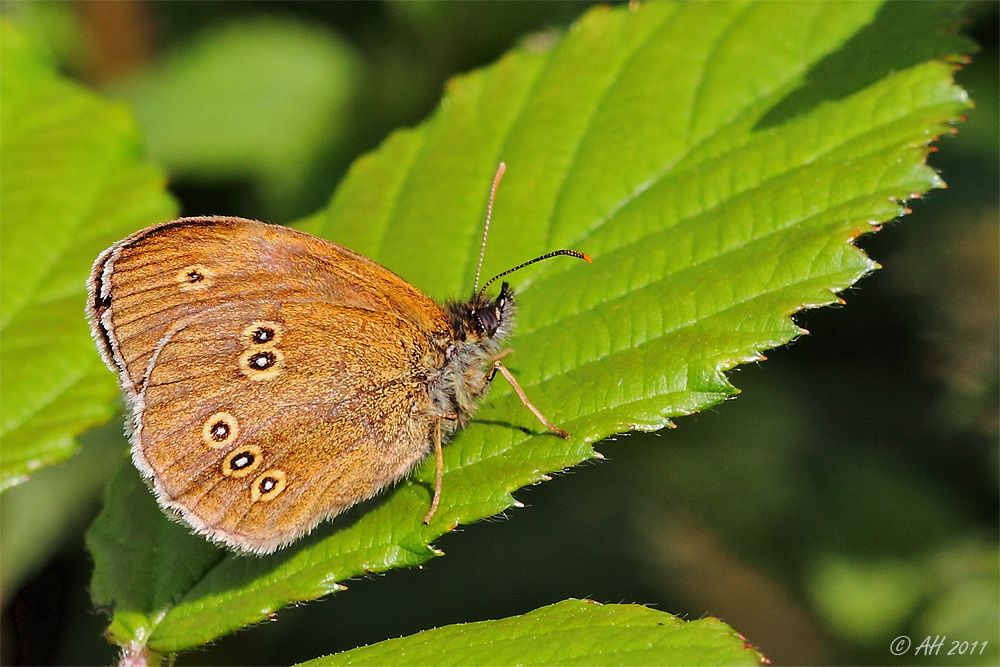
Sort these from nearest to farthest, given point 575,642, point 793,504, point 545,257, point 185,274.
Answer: point 575,642, point 185,274, point 545,257, point 793,504

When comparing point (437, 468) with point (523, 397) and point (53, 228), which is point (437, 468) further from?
point (53, 228)

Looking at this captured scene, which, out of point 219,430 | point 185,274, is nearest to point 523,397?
point 219,430

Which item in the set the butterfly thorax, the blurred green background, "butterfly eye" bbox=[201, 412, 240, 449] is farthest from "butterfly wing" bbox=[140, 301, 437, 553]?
the blurred green background

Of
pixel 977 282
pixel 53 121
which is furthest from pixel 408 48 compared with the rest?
pixel 977 282

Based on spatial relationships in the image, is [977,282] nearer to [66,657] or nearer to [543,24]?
[543,24]

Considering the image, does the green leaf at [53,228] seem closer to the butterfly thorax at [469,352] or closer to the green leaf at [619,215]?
the green leaf at [619,215]

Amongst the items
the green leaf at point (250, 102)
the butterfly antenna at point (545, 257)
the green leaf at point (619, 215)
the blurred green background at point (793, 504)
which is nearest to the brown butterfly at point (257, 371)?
the green leaf at point (619, 215)
